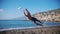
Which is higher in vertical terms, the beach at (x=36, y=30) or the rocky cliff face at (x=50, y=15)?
the rocky cliff face at (x=50, y=15)

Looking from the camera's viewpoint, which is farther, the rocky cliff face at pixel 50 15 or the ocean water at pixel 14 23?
the rocky cliff face at pixel 50 15

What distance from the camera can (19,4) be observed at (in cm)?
197

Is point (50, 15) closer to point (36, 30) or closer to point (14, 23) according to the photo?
point (36, 30)

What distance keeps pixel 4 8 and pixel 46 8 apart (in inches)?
27.9

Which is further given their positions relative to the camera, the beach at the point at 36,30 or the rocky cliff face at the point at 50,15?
the rocky cliff face at the point at 50,15

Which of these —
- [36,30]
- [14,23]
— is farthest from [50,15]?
[14,23]

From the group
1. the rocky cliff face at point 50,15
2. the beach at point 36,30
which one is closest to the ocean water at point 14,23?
the beach at point 36,30

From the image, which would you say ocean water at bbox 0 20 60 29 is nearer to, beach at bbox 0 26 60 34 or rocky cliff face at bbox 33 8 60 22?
beach at bbox 0 26 60 34

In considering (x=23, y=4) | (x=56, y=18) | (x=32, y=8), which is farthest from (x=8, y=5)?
(x=56, y=18)

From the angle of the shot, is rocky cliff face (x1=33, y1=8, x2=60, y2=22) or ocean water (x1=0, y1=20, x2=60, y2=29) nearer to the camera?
ocean water (x1=0, y1=20, x2=60, y2=29)

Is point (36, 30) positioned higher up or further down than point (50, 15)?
further down

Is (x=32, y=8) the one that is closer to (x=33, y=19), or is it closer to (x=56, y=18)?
(x=33, y=19)

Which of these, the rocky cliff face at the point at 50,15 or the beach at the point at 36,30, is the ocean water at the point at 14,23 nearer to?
the beach at the point at 36,30

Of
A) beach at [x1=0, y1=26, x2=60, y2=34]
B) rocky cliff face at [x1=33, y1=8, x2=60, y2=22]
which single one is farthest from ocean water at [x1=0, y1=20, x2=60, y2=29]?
rocky cliff face at [x1=33, y1=8, x2=60, y2=22]
